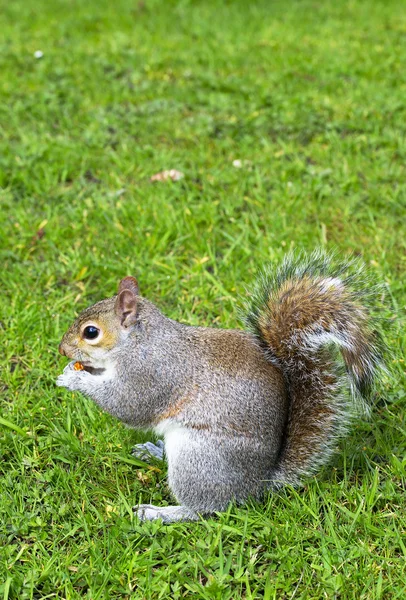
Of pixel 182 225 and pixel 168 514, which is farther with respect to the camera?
pixel 182 225

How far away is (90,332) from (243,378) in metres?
0.44

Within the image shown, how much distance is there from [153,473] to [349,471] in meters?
0.53

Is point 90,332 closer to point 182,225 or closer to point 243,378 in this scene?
point 243,378

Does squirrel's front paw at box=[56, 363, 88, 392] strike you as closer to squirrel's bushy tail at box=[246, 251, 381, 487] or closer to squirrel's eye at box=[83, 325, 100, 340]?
squirrel's eye at box=[83, 325, 100, 340]

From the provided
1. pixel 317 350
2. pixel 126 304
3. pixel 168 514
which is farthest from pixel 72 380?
pixel 317 350

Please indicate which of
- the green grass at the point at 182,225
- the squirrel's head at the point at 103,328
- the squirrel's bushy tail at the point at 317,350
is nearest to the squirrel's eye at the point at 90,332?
the squirrel's head at the point at 103,328

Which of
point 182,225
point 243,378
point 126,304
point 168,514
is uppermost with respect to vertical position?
point 126,304

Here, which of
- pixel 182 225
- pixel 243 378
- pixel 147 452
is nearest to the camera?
pixel 243 378

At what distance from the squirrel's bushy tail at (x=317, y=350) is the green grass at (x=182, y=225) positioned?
13 centimetres

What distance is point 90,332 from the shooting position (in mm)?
2016

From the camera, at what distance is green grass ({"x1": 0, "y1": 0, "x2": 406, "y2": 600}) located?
179 centimetres

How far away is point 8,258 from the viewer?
2941mm

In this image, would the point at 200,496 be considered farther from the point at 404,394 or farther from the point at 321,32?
the point at 321,32

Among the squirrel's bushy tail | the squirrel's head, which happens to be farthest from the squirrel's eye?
the squirrel's bushy tail
